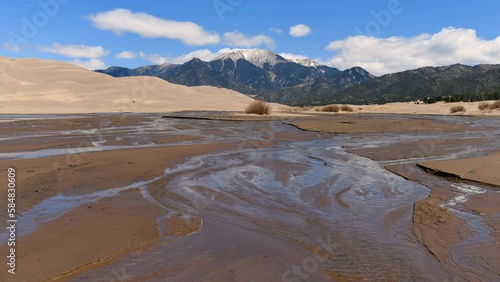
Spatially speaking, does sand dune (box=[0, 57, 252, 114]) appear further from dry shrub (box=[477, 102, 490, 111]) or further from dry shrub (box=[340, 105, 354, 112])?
dry shrub (box=[477, 102, 490, 111])

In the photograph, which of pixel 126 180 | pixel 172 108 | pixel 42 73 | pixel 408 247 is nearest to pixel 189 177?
pixel 126 180

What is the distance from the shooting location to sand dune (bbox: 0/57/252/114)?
190 feet

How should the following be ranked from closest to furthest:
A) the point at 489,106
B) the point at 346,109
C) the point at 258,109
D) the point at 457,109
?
the point at 258,109 < the point at 489,106 < the point at 457,109 < the point at 346,109

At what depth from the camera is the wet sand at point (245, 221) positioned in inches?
226

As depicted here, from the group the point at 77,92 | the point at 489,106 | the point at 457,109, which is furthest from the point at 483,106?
the point at 77,92

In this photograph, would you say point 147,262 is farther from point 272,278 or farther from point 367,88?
point 367,88

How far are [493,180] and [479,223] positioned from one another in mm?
4381

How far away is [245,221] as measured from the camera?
8.02 meters

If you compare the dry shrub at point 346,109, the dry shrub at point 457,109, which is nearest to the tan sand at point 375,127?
Result: the dry shrub at point 457,109

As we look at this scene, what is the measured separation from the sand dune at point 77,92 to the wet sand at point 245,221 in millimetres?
44692

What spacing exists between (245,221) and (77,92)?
238 ft

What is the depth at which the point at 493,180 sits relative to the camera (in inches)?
449

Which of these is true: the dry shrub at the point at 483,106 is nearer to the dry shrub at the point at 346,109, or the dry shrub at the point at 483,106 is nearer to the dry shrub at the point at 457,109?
the dry shrub at the point at 457,109

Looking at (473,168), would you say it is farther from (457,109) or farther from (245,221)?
(457,109)
